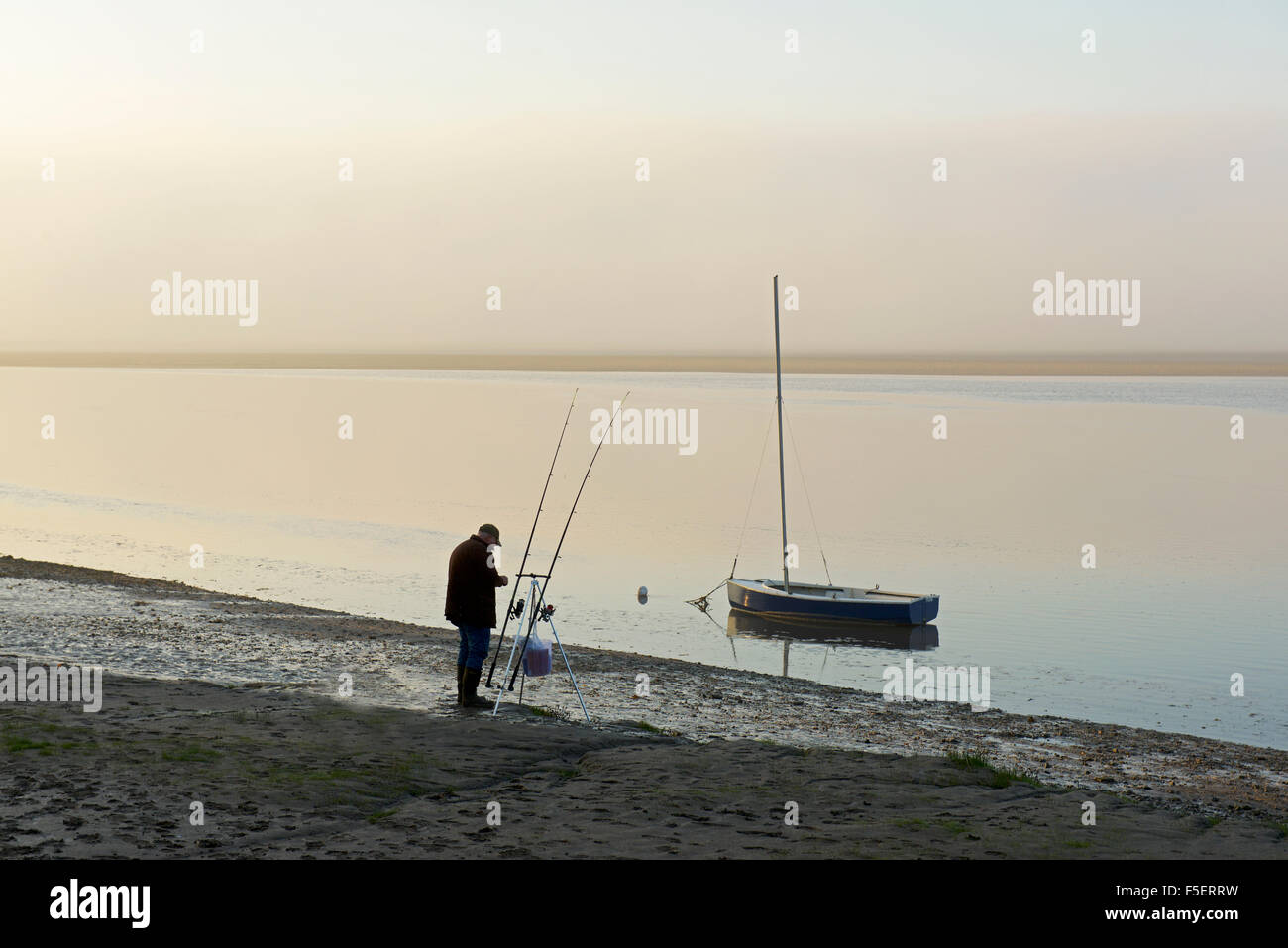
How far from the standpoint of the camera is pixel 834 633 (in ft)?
86.1

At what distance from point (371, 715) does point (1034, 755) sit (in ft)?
25.5

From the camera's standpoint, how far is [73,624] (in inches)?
762

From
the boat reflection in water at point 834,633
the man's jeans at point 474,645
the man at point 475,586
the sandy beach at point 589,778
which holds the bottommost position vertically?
the boat reflection in water at point 834,633

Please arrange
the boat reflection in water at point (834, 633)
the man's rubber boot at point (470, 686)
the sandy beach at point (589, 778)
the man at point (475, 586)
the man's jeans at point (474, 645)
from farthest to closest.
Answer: the boat reflection in water at point (834, 633), the man's rubber boot at point (470, 686), the man's jeans at point (474, 645), the man at point (475, 586), the sandy beach at point (589, 778)

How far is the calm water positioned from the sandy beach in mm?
4176

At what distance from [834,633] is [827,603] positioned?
0.71 metres

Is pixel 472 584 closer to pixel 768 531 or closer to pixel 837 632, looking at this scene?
pixel 837 632

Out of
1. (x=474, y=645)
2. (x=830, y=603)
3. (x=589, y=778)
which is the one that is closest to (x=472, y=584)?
(x=474, y=645)

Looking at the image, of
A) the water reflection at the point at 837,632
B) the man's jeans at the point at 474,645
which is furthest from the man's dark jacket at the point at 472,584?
the water reflection at the point at 837,632

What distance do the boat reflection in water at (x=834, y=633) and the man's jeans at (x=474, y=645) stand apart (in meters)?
10.7

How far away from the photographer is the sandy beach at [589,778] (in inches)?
343

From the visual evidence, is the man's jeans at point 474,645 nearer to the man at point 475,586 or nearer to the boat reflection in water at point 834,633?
the man at point 475,586

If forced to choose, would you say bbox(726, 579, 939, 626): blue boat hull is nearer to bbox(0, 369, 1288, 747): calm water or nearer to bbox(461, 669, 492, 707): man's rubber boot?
bbox(0, 369, 1288, 747): calm water
